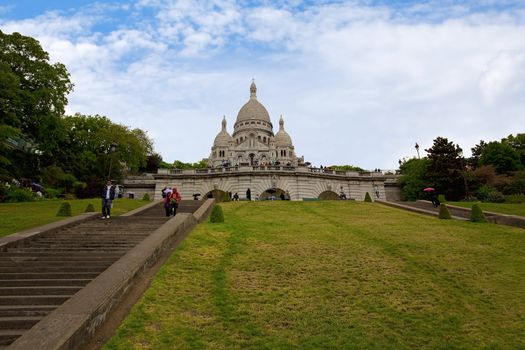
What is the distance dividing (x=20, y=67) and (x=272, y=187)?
26.2 metres

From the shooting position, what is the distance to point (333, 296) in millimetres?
8383

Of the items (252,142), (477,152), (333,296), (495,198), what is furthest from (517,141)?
(333,296)

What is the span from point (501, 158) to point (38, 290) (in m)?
53.8

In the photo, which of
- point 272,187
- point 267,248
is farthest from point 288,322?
point 272,187

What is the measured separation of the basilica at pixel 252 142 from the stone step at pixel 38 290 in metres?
74.0

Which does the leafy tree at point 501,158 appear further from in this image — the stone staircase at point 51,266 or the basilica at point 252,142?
the stone staircase at point 51,266

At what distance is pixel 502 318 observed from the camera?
290 inches

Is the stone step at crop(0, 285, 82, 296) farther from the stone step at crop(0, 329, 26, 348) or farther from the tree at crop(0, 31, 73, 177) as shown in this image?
the tree at crop(0, 31, 73, 177)

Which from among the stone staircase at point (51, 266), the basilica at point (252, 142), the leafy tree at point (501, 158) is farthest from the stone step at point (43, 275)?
the basilica at point (252, 142)

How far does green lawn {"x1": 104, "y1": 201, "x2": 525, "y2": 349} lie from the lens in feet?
21.2

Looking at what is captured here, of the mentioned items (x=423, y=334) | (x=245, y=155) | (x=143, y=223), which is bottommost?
(x=423, y=334)

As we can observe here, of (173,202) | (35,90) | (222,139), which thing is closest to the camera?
(173,202)

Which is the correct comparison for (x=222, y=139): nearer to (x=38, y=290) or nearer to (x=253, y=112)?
(x=253, y=112)

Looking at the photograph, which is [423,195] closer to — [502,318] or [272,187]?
[272,187]
